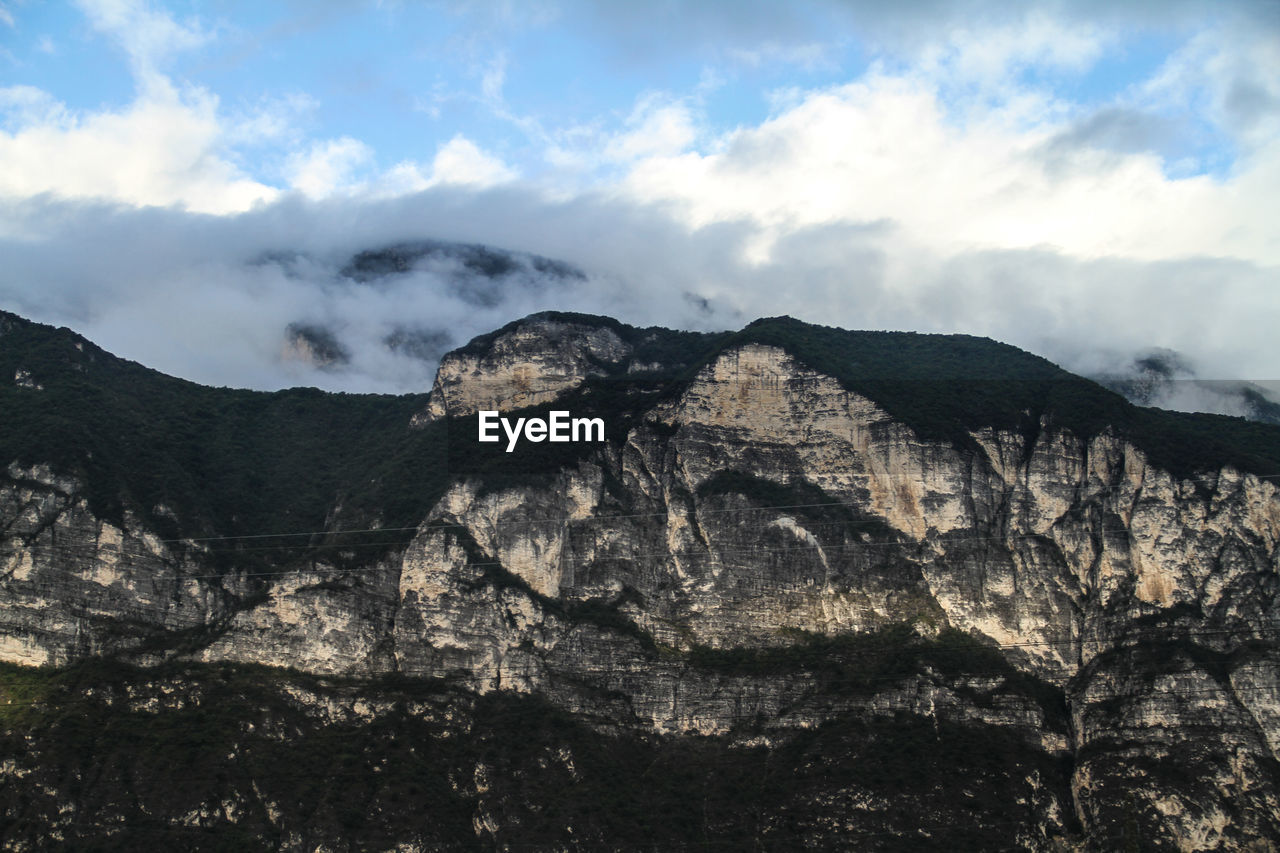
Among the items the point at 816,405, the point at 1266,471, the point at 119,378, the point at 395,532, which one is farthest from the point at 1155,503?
the point at 119,378

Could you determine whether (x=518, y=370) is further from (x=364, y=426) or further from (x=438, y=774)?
(x=438, y=774)

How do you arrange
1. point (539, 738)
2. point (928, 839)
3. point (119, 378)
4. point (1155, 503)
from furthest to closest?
point (119, 378) → point (1155, 503) → point (539, 738) → point (928, 839)

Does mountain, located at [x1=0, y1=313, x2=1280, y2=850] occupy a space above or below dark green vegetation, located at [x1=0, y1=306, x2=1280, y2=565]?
below

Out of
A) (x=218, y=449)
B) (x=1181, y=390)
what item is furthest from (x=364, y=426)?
(x=1181, y=390)

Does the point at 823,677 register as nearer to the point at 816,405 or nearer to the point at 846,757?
the point at 846,757

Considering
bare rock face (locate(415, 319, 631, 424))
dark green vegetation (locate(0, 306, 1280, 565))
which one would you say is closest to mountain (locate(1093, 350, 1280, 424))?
dark green vegetation (locate(0, 306, 1280, 565))

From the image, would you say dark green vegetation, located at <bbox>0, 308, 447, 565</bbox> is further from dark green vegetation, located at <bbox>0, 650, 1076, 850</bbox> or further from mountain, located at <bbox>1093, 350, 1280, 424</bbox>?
mountain, located at <bbox>1093, 350, 1280, 424</bbox>

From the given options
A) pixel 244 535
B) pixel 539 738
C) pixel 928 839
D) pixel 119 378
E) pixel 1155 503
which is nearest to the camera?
pixel 928 839
